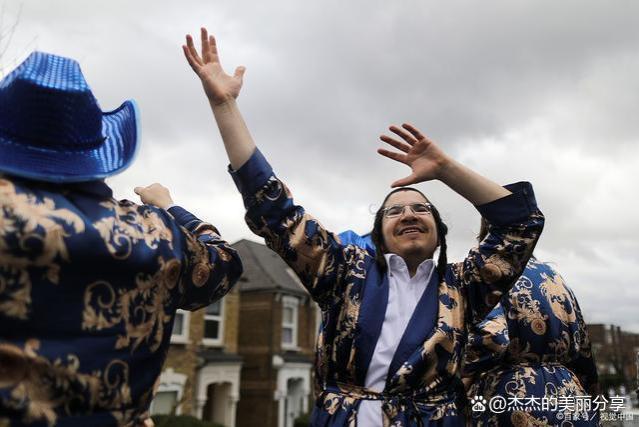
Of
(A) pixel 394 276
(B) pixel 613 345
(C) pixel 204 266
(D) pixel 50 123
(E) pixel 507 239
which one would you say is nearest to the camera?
(D) pixel 50 123

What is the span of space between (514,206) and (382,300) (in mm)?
659

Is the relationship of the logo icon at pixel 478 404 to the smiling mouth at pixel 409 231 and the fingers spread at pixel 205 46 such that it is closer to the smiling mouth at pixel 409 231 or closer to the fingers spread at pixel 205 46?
the smiling mouth at pixel 409 231

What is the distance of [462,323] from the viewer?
2.23 metres

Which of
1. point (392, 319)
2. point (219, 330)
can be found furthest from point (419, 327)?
point (219, 330)

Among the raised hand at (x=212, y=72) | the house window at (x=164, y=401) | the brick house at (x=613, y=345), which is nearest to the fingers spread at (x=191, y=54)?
the raised hand at (x=212, y=72)

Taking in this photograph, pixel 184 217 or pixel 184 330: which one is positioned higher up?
pixel 184 330

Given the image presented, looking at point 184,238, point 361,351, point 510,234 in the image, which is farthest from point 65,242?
point 510,234

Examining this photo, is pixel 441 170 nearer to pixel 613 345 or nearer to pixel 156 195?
pixel 156 195

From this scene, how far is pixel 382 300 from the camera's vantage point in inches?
87.7

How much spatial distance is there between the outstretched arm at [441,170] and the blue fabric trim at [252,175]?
1.64 feet

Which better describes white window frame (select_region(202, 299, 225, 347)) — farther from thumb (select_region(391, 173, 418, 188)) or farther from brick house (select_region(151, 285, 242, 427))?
thumb (select_region(391, 173, 418, 188))

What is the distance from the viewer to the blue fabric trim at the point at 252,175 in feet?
6.81

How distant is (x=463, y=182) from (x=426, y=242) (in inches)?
12.0

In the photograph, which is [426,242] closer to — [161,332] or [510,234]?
[510,234]
